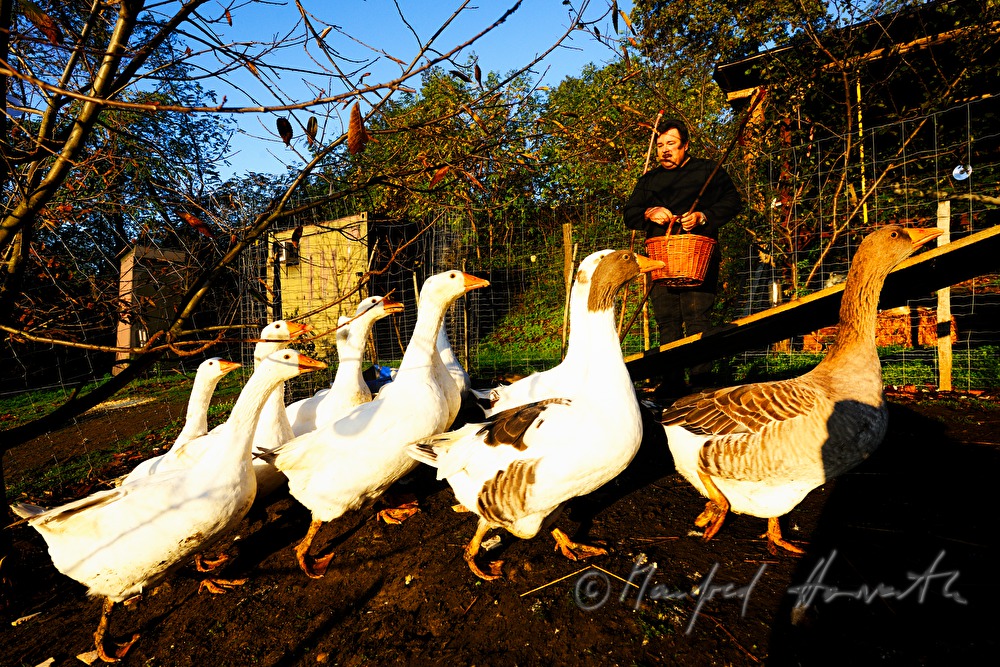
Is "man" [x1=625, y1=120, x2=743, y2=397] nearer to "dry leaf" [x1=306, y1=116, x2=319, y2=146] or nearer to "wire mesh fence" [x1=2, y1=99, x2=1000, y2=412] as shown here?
"wire mesh fence" [x1=2, y1=99, x2=1000, y2=412]

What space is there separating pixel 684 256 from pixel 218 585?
370 centimetres

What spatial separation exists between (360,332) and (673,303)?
9.46 ft

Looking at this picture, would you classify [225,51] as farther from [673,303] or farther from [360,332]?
[673,303]

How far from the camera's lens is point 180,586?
119 inches

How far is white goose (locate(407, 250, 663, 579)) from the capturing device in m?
2.56

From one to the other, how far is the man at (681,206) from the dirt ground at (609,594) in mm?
1746

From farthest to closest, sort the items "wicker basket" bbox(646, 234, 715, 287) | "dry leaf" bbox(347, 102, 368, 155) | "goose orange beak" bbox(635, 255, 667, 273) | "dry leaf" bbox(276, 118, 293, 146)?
"wicker basket" bbox(646, 234, 715, 287) < "goose orange beak" bbox(635, 255, 667, 273) < "dry leaf" bbox(276, 118, 293, 146) < "dry leaf" bbox(347, 102, 368, 155)

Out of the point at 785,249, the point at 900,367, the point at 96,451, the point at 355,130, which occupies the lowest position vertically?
the point at 900,367

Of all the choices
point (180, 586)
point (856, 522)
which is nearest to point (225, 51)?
point (180, 586)

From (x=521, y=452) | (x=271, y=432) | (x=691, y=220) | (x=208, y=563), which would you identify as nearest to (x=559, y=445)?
(x=521, y=452)

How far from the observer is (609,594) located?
100 inches

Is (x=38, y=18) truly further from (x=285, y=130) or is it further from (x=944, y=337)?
(x=944, y=337)

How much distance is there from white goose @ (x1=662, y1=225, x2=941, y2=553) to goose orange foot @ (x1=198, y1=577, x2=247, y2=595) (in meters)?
2.68

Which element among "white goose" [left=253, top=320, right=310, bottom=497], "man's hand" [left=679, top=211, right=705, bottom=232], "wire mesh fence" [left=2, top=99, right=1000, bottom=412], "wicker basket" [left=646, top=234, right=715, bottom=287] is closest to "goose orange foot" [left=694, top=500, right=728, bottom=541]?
"wicker basket" [left=646, top=234, right=715, bottom=287]
